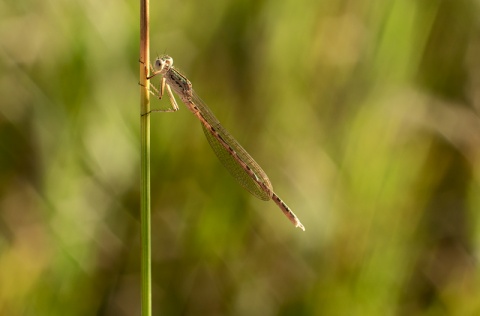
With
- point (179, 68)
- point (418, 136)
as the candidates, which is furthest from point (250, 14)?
point (418, 136)

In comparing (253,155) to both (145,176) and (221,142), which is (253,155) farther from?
(145,176)

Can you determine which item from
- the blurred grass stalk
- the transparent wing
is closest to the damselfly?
the transparent wing

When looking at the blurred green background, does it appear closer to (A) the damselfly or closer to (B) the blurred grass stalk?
(A) the damselfly

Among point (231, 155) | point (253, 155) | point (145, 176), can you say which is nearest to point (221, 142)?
point (231, 155)

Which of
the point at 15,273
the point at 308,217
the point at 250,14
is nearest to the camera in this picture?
the point at 15,273

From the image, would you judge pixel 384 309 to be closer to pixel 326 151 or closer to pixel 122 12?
pixel 326 151
